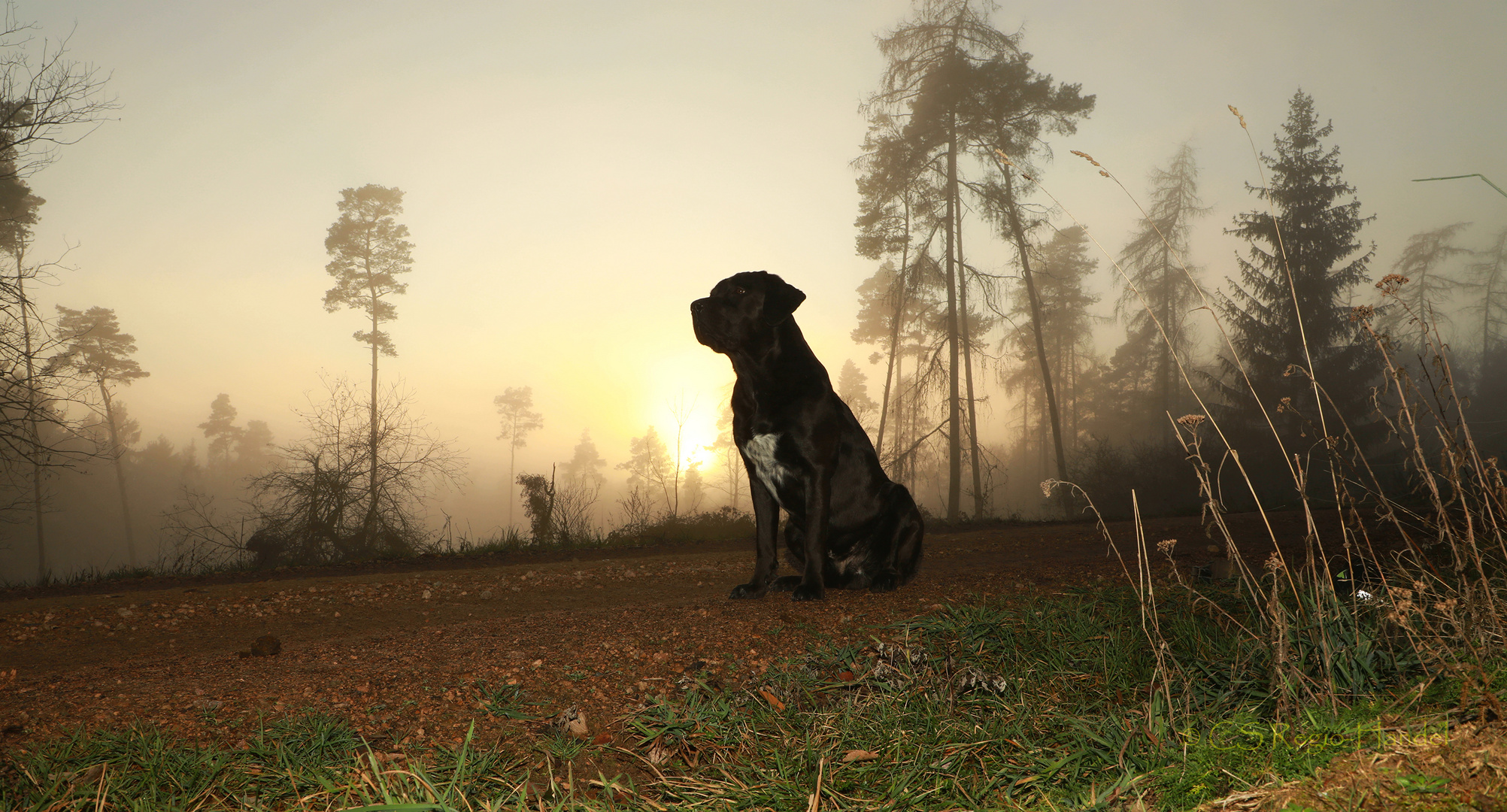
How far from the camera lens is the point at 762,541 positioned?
4.12 meters

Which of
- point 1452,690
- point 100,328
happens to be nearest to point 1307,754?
point 1452,690

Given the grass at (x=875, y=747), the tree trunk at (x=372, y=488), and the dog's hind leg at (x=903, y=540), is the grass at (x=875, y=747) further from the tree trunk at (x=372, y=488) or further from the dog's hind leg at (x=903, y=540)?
the tree trunk at (x=372, y=488)

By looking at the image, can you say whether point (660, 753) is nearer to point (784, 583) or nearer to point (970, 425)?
point (784, 583)

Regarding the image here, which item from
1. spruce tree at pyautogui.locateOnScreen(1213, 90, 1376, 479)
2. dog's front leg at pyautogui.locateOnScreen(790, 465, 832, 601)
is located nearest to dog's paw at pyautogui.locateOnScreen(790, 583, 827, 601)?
dog's front leg at pyautogui.locateOnScreen(790, 465, 832, 601)

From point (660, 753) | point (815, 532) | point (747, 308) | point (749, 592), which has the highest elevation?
point (747, 308)

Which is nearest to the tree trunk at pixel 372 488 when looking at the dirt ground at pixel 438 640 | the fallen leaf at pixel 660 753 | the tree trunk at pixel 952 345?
the dirt ground at pixel 438 640

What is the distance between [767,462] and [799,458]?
8.4 inches

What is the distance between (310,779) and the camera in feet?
6.29

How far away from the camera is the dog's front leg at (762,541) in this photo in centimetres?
408

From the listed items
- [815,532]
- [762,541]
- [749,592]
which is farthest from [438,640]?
[815,532]

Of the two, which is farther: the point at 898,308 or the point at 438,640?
the point at 898,308

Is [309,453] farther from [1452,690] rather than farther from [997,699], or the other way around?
[1452,690]

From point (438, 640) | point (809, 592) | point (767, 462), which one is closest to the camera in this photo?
point (438, 640)

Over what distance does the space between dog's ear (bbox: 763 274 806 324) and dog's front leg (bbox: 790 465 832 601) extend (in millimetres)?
883
